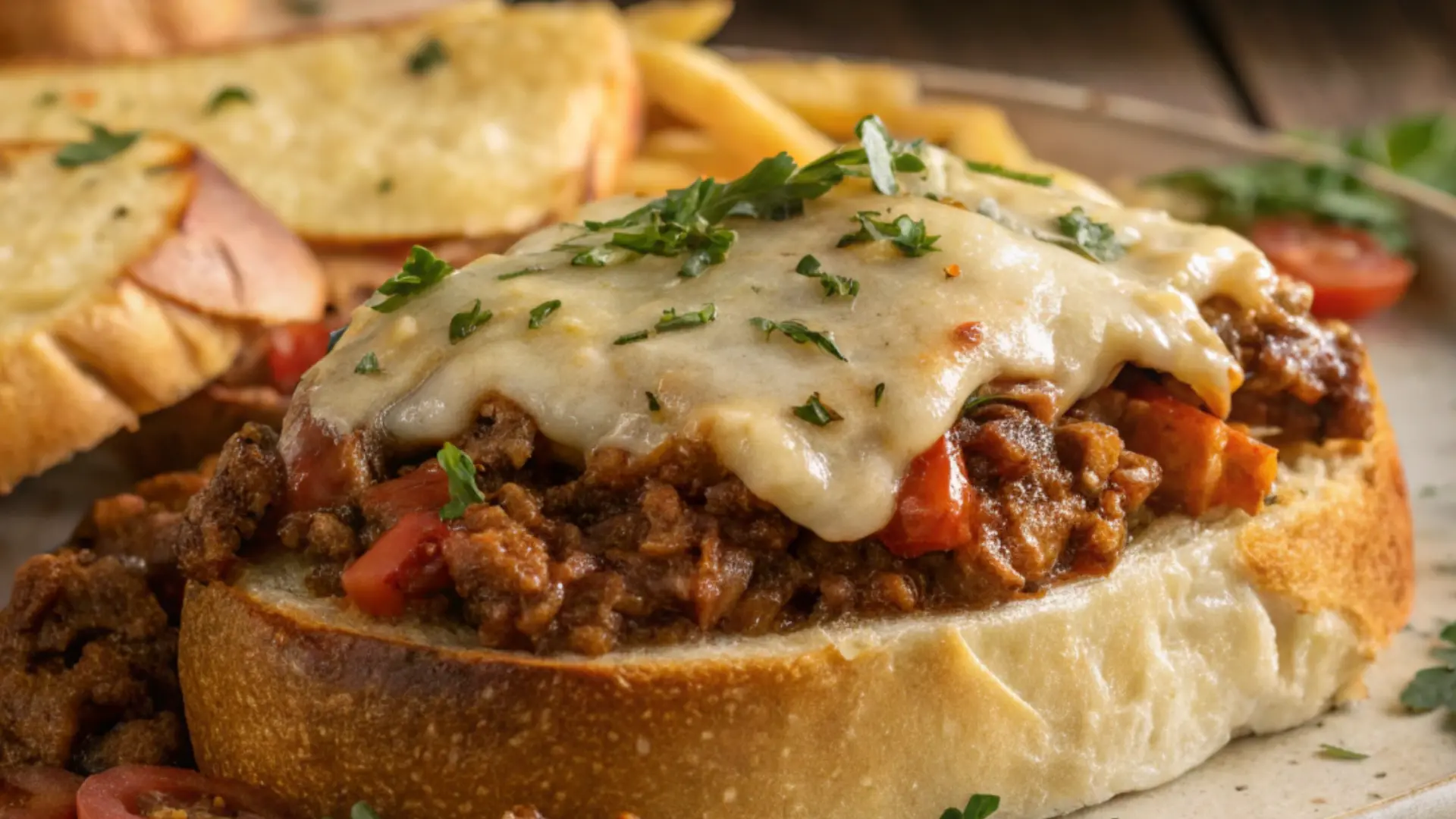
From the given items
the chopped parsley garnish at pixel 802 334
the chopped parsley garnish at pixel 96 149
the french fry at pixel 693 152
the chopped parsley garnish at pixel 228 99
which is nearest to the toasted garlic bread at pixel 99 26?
the chopped parsley garnish at pixel 228 99

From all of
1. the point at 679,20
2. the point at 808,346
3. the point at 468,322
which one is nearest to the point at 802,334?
the point at 808,346

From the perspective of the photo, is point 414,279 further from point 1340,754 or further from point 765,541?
point 1340,754

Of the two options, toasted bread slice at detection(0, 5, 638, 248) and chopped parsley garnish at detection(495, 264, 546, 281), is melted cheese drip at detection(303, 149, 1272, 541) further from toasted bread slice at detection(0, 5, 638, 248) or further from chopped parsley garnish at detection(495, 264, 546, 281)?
toasted bread slice at detection(0, 5, 638, 248)

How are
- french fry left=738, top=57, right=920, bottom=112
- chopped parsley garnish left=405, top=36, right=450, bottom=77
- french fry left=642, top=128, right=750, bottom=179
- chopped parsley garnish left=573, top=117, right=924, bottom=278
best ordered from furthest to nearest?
french fry left=738, top=57, right=920, bottom=112, chopped parsley garnish left=405, top=36, right=450, bottom=77, french fry left=642, top=128, right=750, bottom=179, chopped parsley garnish left=573, top=117, right=924, bottom=278

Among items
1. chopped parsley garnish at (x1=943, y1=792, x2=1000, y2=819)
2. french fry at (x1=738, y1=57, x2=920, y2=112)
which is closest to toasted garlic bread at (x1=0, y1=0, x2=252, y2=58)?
french fry at (x1=738, y1=57, x2=920, y2=112)

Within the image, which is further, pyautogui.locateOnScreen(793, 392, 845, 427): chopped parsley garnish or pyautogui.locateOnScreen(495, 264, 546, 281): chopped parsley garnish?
pyautogui.locateOnScreen(495, 264, 546, 281): chopped parsley garnish

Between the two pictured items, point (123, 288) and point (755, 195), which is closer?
point (755, 195)
